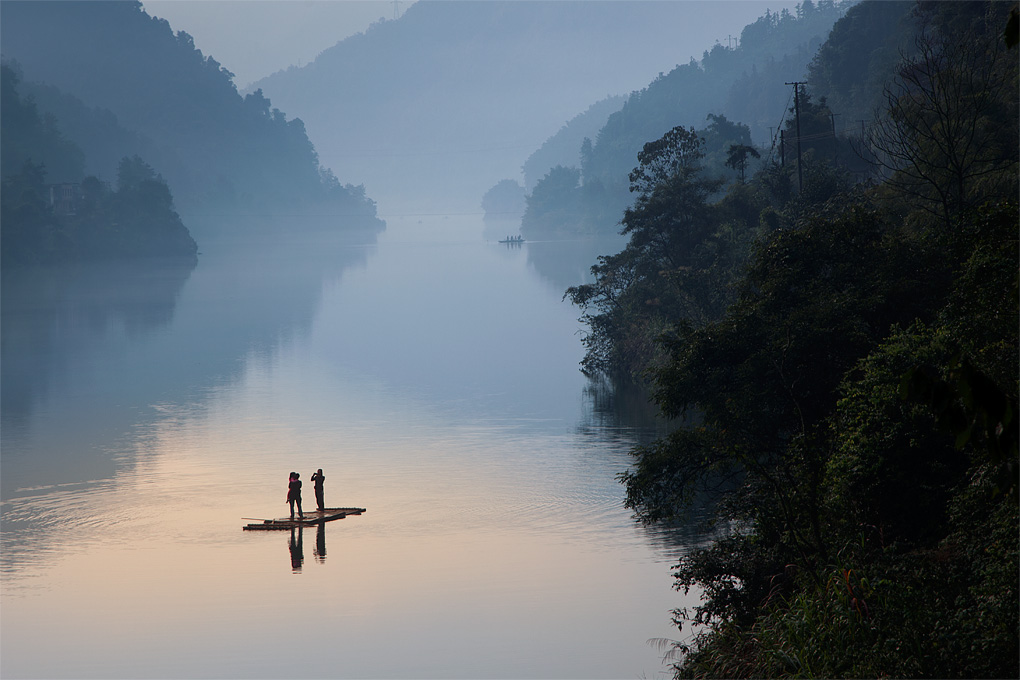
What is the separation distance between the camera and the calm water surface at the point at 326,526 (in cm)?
1884

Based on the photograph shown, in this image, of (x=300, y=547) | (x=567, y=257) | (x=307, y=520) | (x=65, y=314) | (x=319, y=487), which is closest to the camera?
(x=300, y=547)

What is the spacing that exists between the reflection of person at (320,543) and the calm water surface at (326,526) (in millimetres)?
63

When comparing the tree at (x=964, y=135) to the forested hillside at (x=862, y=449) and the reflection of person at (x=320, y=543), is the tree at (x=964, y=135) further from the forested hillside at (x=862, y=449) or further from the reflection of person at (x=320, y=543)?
the reflection of person at (x=320, y=543)

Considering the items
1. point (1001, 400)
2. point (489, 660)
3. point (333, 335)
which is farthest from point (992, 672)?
point (333, 335)

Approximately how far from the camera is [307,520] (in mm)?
23750

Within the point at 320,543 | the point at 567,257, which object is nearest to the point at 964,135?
the point at 320,543

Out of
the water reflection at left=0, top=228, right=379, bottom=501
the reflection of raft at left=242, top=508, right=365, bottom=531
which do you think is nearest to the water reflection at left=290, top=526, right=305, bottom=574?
the reflection of raft at left=242, top=508, right=365, bottom=531

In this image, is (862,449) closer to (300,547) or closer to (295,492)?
(300,547)

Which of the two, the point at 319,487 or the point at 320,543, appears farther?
the point at 319,487

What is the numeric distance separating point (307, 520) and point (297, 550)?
103 centimetres

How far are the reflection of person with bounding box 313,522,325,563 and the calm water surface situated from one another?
0.06 metres

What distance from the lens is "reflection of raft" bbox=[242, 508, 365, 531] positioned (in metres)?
23.7

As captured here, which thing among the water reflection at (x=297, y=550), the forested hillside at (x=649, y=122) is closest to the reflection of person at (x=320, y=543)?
the water reflection at (x=297, y=550)

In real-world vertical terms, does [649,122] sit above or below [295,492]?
above
